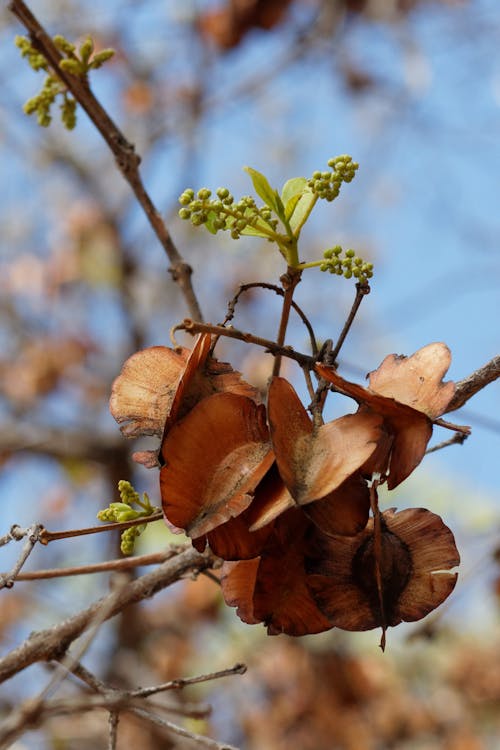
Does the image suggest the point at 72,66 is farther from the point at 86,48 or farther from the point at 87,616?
the point at 87,616

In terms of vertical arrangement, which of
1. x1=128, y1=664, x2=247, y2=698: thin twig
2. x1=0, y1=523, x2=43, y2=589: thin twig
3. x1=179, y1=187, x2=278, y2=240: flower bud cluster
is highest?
x1=179, y1=187, x2=278, y2=240: flower bud cluster

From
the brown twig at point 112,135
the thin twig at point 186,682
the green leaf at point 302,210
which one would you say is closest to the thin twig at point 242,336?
the green leaf at point 302,210

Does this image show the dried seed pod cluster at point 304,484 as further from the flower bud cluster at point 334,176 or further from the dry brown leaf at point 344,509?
the flower bud cluster at point 334,176

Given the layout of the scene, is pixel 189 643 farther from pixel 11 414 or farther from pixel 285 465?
pixel 285 465

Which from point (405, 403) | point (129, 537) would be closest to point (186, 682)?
point (129, 537)

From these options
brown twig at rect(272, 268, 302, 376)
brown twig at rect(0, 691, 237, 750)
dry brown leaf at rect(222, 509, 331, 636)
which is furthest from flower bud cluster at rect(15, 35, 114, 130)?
brown twig at rect(0, 691, 237, 750)

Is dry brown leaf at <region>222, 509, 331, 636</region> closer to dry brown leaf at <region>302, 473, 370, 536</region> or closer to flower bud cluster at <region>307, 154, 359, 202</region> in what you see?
dry brown leaf at <region>302, 473, 370, 536</region>
